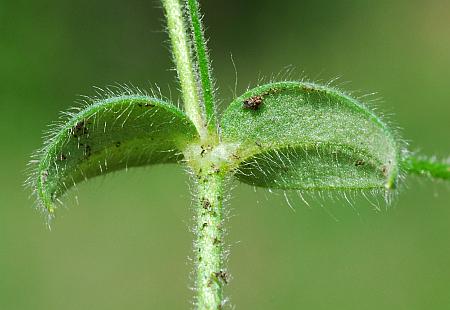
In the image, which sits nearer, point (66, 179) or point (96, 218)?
point (66, 179)

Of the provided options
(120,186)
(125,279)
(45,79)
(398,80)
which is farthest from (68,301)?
(398,80)

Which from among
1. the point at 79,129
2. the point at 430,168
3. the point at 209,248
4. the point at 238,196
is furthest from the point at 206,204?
Answer: the point at 238,196

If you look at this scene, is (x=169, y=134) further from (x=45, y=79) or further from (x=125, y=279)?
(x=45, y=79)

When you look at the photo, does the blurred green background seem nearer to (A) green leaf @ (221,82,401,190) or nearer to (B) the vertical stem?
(A) green leaf @ (221,82,401,190)

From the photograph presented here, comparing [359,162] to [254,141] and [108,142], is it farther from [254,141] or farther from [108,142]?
[108,142]

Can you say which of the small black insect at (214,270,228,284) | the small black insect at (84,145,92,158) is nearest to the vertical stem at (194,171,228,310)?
the small black insect at (214,270,228,284)

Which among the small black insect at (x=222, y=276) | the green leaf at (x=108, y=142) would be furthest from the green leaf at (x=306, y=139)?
the small black insect at (x=222, y=276)
